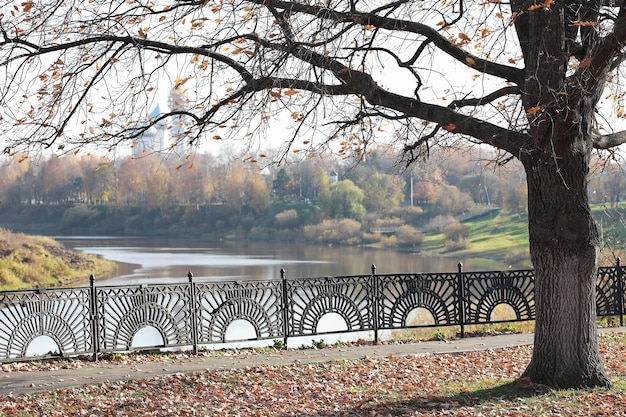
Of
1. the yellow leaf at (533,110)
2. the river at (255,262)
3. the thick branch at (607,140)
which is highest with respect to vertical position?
the yellow leaf at (533,110)

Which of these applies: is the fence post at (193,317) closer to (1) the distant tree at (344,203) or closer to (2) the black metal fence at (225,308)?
(2) the black metal fence at (225,308)

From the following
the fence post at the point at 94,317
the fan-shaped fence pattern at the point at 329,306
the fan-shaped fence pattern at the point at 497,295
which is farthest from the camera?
the fan-shaped fence pattern at the point at 497,295

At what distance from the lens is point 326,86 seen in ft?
27.6

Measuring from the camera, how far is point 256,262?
44938 mm

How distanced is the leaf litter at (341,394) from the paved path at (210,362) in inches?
17.9

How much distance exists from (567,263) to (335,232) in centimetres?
5805

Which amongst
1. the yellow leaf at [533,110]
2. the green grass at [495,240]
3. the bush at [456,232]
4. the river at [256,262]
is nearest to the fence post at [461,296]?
the yellow leaf at [533,110]

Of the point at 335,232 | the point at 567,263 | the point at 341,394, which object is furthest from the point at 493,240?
the point at 341,394

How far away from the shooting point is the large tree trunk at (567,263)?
25.7 ft

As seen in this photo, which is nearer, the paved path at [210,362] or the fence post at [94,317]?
the paved path at [210,362]

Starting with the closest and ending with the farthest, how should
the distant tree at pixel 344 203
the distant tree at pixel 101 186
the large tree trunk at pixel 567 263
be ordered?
the large tree trunk at pixel 567 263, the distant tree at pixel 344 203, the distant tree at pixel 101 186

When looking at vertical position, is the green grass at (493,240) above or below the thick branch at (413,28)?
below

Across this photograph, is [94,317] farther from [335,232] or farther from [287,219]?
[287,219]

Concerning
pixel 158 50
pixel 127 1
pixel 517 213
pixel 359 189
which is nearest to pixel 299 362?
pixel 158 50
